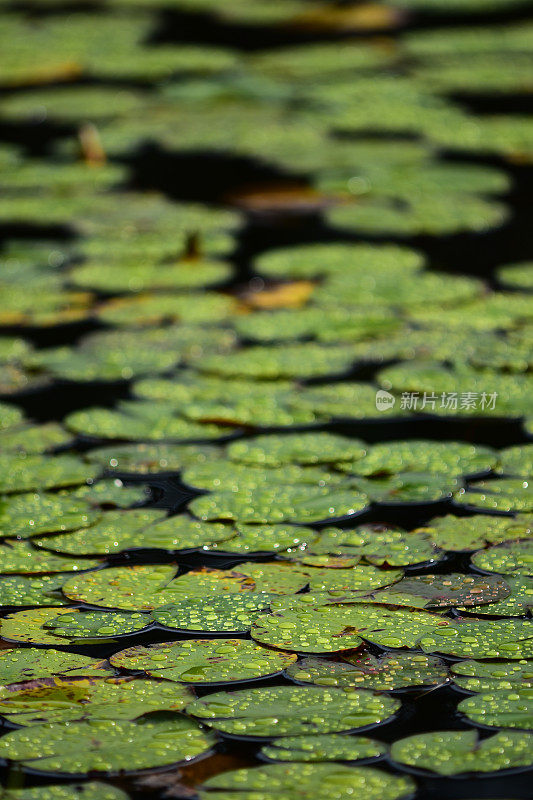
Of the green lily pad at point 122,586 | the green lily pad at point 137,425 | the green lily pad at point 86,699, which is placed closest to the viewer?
the green lily pad at point 86,699

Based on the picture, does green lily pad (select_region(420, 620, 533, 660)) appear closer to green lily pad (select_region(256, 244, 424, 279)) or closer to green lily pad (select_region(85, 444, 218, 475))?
green lily pad (select_region(85, 444, 218, 475))

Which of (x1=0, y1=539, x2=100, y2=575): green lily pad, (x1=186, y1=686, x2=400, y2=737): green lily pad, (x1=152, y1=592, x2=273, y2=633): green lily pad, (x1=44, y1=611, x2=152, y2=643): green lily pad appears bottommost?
(x1=0, y1=539, x2=100, y2=575): green lily pad

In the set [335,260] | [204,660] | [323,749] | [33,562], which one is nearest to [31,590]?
[33,562]

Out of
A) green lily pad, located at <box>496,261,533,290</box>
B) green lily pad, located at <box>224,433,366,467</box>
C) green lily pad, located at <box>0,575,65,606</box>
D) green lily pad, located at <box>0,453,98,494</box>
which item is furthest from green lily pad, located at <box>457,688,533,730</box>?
green lily pad, located at <box>496,261,533,290</box>

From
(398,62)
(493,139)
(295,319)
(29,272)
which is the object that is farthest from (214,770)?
(398,62)

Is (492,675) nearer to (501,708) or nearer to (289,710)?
(501,708)

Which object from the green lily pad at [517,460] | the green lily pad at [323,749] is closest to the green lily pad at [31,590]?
the green lily pad at [323,749]

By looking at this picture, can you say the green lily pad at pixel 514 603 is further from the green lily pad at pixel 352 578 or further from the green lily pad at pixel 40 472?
the green lily pad at pixel 40 472
